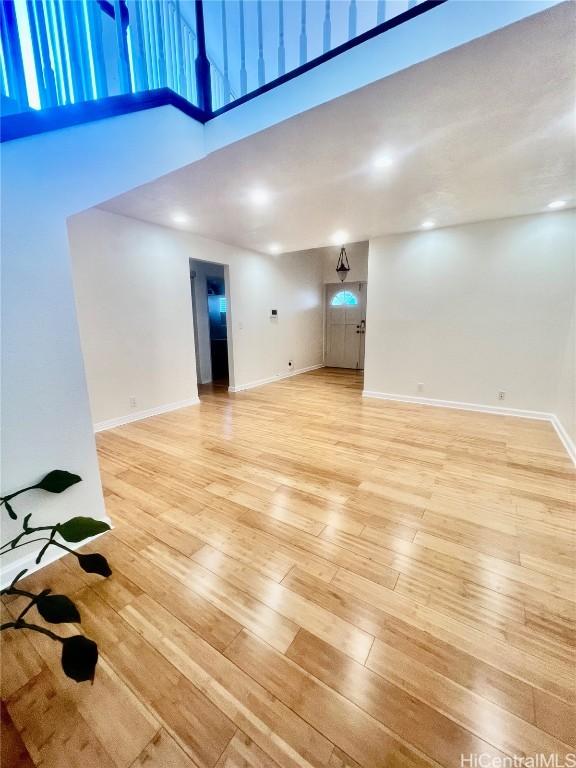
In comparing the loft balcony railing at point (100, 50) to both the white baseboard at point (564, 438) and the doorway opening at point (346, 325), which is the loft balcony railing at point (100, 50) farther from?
the doorway opening at point (346, 325)

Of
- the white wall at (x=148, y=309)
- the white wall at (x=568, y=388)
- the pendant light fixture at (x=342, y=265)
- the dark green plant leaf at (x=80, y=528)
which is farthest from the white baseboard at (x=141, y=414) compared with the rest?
the white wall at (x=568, y=388)

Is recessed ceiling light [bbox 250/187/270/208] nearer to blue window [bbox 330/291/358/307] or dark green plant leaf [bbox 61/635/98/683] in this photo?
dark green plant leaf [bbox 61/635/98/683]

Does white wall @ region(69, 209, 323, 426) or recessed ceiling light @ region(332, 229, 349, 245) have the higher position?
recessed ceiling light @ region(332, 229, 349, 245)

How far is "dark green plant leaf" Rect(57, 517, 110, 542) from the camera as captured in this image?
1.15m

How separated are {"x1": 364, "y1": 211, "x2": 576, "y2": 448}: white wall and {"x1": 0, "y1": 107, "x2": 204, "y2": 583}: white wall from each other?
3.86 metres

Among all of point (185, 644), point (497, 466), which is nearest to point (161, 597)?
point (185, 644)

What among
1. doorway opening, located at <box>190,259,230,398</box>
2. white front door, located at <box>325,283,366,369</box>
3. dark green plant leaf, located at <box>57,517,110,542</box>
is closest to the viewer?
dark green plant leaf, located at <box>57,517,110,542</box>

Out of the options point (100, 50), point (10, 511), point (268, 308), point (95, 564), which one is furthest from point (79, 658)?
point (268, 308)

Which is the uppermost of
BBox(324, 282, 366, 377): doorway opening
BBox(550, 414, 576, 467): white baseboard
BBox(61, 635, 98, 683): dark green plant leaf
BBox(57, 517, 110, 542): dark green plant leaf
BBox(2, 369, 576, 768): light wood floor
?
BBox(324, 282, 366, 377): doorway opening

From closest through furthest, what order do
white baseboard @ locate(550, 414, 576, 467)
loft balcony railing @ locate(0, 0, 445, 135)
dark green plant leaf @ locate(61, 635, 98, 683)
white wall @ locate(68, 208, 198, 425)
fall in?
1. dark green plant leaf @ locate(61, 635, 98, 683)
2. loft balcony railing @ locate(0, 0, 445, 135)
3. white baseboard @ locate(550, 414, 576, 467)
4. white wall @ locate(68, 208, 198, 425)

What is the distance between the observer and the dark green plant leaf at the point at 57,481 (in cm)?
147

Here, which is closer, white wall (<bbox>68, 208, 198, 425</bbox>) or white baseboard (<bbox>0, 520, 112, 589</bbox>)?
white baseboard (<bbox>0, 520, 112, 589</bbox>)

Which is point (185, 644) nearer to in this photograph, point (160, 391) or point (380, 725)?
point (380, 725)

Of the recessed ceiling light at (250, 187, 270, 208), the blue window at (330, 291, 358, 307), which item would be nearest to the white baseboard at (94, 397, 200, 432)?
the recessed ceiling light at (250, 187, 270, 208)
